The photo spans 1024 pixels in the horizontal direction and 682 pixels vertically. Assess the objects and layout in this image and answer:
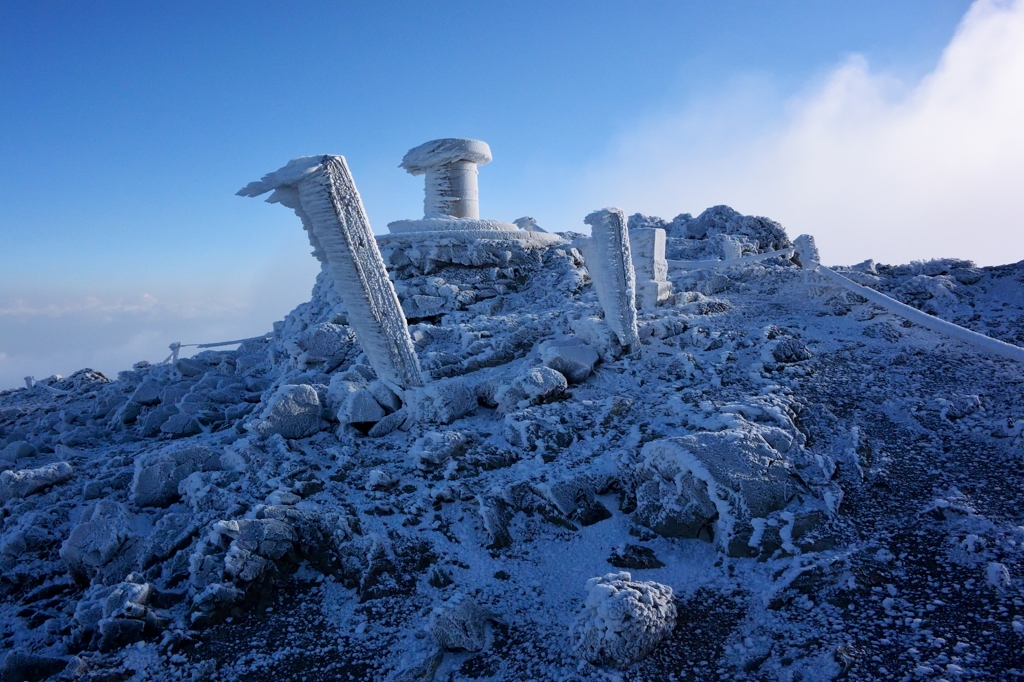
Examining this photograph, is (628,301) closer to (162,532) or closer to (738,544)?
(738,544)

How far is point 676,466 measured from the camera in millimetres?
4664

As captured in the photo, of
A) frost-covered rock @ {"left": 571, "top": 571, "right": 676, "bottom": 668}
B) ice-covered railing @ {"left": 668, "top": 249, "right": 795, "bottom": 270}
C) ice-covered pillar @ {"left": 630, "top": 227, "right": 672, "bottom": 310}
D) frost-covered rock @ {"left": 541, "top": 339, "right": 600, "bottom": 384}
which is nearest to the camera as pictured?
frost-covered rock @ {"left": 571, "top": 571, "right": 676, "bottom": 668}

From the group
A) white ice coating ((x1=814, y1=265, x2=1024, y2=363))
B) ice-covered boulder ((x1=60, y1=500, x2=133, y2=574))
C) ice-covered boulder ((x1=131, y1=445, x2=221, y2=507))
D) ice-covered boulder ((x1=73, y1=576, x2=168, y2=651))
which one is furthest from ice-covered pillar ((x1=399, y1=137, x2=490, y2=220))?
ice-covered boulder ((x1=73, y1=576, x2=168, y2=651))

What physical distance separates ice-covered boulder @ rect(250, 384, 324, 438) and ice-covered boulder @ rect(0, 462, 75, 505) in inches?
86.4

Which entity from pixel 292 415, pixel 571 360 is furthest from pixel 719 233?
pixel 292 415

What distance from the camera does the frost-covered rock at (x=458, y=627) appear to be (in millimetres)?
3705

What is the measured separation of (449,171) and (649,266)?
4.72m

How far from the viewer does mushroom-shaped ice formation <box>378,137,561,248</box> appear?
1035cm

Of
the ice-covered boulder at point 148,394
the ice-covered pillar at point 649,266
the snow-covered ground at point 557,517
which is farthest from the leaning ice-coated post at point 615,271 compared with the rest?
the ice-covered boulder at point 148,394

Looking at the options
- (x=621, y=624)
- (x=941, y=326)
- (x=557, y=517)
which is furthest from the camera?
(x=941, y=326)

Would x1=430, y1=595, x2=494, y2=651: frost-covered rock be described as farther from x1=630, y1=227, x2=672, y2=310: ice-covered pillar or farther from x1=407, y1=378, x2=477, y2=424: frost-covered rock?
x1=630, y1=227, x2=672, y2=310: ice-covered pillar

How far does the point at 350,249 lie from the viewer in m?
5.98

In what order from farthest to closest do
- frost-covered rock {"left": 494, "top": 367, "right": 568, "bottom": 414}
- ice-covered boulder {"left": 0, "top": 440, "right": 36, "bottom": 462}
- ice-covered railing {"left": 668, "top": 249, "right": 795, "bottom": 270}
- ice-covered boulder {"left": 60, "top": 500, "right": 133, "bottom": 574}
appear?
ice-covered railing {"left": 668, "top": 249, "right": 795, "bottom": 270} < ice-covered boulder {"left": 0, "top": 440, "right": 36, "bottom": 462} < frost-covered rock {"left": 494, "top": 367, "right": 568, "bottom": 414} < ice-covered boulder {"left": 60, "top": 500, "right": 133, "bottom": 574}

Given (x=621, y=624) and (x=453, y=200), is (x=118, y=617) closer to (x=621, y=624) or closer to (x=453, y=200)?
(x=621, y=624)
